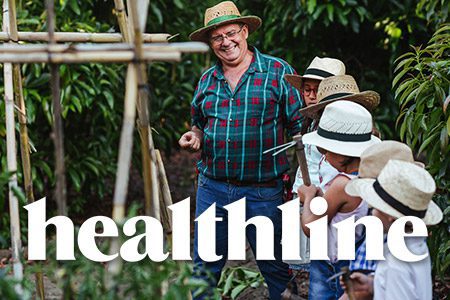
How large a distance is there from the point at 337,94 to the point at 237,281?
70.6 inches

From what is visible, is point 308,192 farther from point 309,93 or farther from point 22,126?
point 22,126

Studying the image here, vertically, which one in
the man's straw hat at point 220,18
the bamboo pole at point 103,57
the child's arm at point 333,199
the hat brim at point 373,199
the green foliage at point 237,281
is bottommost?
the green foliage at point 237,281

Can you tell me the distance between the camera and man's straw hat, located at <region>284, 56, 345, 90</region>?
12.6 feet

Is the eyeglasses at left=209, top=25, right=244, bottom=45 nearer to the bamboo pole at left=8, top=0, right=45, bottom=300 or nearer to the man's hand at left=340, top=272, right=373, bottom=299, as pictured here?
the bamboo pole at left=8, top=0, right=45, bottom=300

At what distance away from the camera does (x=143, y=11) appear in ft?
8.95

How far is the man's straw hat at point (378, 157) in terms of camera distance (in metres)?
2.88

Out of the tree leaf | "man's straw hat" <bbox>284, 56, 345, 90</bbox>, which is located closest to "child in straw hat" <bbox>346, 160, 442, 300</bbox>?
"man's straw hat" <bbox>284, 56, 345, 90</bbox>

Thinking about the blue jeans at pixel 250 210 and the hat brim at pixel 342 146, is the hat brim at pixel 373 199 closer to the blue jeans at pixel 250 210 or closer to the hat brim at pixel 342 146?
the hat brim at pixel 342 146

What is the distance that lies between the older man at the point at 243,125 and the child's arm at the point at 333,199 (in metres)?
0.68

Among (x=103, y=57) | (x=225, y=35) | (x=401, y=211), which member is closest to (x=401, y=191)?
(x=401, y=211)

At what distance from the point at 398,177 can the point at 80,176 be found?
169 inches

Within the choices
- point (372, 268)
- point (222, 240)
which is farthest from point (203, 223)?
point (372, 268)

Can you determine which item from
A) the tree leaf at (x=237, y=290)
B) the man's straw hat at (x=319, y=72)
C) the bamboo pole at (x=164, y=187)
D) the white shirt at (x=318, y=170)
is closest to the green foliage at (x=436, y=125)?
the man's straw hat at (x=319, y=72)

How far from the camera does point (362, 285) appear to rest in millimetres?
2887
